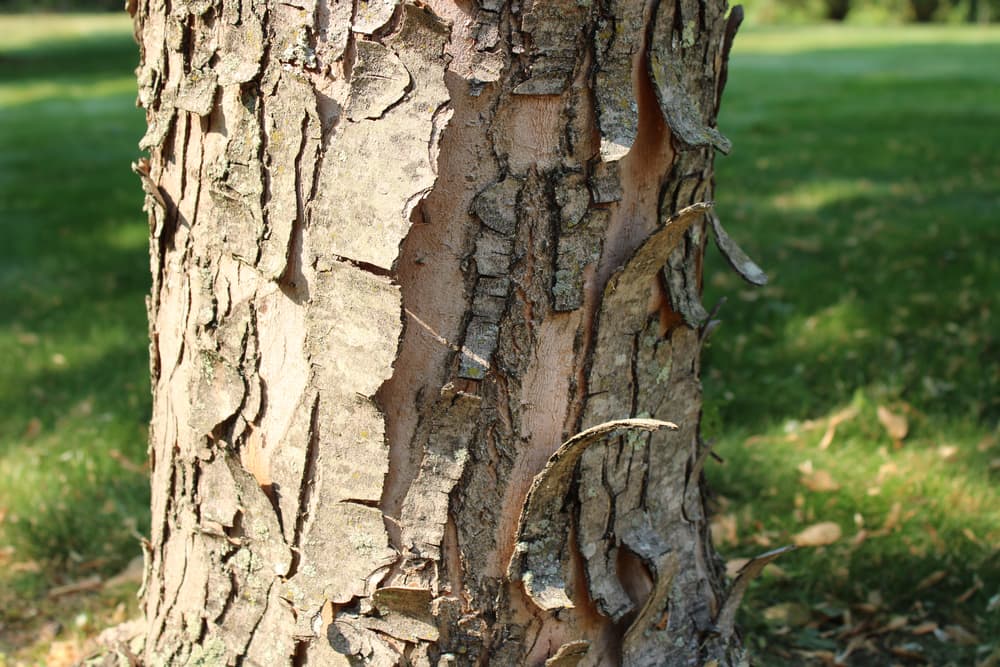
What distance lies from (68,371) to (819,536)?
2.95 meters

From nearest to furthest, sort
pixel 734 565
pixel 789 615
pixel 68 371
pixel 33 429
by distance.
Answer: pixel 789 615, pixel 734 565, pixel 33 429, pixel 68 371

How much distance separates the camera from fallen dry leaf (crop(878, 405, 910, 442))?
126 inches

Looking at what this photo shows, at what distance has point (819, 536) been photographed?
8.91 feet

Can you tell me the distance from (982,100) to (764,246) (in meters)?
6.59

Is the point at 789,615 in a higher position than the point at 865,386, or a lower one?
lower

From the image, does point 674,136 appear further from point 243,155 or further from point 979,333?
point 979,333

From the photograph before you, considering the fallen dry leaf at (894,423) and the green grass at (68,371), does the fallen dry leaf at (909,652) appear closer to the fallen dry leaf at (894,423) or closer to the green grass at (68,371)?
the fallen dry leaf at (894,423)

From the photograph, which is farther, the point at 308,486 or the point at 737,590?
the point at 737,590

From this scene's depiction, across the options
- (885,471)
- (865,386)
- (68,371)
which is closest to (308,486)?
(885,471)

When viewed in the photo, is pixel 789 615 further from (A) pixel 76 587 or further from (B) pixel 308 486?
(A) pixel 76 587

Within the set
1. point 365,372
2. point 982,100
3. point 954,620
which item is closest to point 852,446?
point 954,620

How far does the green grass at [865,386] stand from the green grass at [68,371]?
1.86 metres

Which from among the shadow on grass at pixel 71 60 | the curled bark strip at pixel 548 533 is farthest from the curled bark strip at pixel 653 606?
the shadow on grass at pixel 71 60

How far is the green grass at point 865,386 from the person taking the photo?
2545 mm
